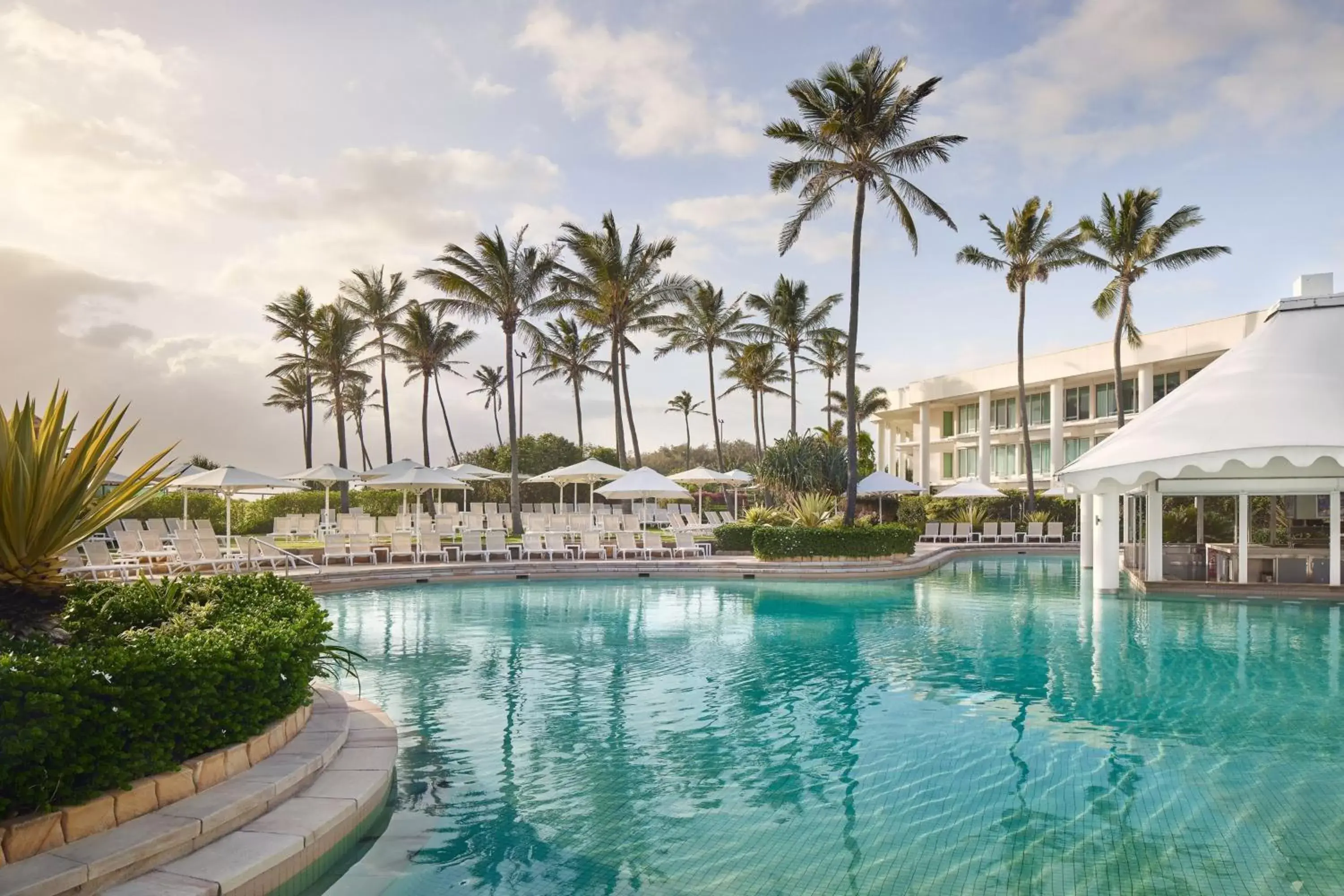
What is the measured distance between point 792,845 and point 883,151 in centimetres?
2094

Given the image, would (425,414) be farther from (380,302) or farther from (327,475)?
(327,475)

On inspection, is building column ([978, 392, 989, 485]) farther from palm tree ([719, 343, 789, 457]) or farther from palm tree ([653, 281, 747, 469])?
palm tree ([653, 281, 747, 469])

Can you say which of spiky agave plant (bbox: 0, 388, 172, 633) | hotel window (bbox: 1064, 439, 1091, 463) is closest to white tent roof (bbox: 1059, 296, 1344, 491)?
spiky agave plant (bbox: 0, 388, 172, 633)

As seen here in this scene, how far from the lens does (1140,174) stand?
101 ft

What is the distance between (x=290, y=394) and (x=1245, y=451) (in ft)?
183

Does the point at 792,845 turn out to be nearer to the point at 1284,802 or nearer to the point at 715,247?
the point at 1284,802

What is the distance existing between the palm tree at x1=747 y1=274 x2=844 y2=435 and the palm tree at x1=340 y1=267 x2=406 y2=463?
690 inches

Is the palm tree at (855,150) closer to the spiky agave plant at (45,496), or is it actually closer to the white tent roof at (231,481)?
the white tent roof at (231,481)

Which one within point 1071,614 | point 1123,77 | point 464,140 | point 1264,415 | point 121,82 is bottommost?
point 1071,614

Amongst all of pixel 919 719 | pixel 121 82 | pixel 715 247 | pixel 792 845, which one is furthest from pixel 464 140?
pixel 792 845

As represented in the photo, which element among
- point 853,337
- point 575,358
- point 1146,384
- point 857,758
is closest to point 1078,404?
point 1146,384

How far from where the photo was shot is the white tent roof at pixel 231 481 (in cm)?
2012

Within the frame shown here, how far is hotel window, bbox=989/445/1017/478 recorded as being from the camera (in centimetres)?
4616

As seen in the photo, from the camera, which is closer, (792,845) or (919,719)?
(792,845)
